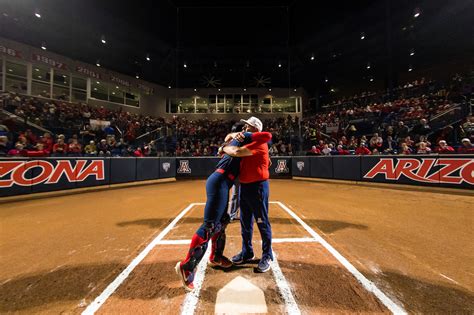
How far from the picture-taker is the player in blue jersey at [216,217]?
2373mm

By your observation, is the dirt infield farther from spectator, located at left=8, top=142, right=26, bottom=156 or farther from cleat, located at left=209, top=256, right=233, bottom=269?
spectator, located at left=8, top=142, right=26, bottom=156

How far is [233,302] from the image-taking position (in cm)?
214

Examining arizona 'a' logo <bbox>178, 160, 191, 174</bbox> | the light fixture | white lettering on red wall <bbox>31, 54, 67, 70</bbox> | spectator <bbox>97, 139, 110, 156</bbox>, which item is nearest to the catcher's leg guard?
spectator <bbox>97, 139, 110, 156</bbox>

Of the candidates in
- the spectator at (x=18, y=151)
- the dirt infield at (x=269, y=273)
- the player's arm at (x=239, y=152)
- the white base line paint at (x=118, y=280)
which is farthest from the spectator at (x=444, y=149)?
the spectator at (x=18, y=151)

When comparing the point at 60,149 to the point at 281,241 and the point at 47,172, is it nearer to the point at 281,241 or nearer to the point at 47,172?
the point at 47,172

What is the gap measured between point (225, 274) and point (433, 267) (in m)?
2.80

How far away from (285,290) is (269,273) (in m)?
0.38

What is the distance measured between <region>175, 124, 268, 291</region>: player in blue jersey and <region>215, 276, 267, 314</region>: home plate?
38 centimetres

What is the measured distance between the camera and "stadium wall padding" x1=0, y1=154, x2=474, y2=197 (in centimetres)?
787

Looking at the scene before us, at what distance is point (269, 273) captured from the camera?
2.70 meters

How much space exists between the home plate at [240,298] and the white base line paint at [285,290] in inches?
8.8

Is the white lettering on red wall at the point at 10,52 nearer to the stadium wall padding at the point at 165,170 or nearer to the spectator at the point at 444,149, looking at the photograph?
the stadium wall padding at the point at 165,170

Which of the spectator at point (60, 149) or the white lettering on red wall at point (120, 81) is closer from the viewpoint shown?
the spectator at point (60, 149)

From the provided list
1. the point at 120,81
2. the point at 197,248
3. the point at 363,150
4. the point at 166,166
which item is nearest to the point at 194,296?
the point at 197,248
